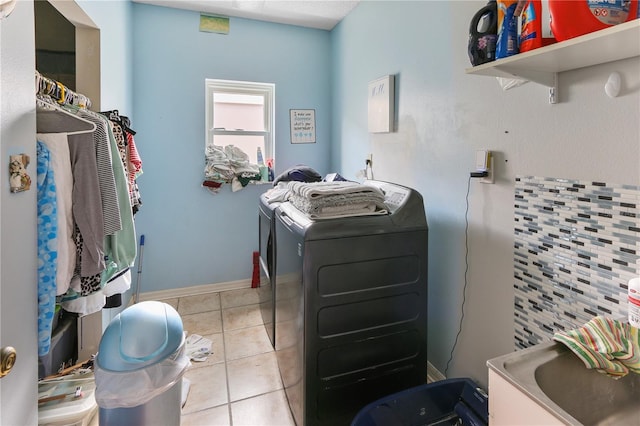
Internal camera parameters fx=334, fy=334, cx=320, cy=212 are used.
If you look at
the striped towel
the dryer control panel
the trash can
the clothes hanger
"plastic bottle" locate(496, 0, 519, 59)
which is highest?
"plastic bottle" locate(496, 0, 519, 59)

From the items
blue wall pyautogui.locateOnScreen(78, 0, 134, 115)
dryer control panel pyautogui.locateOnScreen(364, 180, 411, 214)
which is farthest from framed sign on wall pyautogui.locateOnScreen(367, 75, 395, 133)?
blue wall pyautogui.locateOnScreen(78, 0, 134, 115)

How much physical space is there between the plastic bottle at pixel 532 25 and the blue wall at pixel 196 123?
8.34ft

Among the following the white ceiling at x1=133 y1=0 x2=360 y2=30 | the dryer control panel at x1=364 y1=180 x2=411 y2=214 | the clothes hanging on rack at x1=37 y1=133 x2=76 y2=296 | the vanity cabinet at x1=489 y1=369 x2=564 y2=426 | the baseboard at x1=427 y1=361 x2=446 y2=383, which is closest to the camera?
the vanity cabinet at x1=489 y1=369 x2=564 y2=426

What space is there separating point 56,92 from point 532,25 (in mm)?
1885

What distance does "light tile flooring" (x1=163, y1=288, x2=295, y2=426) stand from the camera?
1806mm

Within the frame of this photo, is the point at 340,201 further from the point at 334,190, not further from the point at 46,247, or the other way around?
the point at 46,247

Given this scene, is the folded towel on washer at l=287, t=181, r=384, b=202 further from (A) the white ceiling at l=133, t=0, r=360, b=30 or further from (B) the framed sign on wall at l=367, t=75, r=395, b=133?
(A) the white ceiling at l=133, t=0, r=360, b=30

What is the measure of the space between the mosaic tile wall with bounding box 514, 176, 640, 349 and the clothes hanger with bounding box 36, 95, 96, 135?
1776 millimetres

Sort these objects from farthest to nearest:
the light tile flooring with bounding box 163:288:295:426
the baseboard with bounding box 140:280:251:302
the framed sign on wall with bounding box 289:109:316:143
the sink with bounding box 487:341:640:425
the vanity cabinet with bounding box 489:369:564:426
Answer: the framed sign on wall with bounding box 289:109:316:143, the baseboard with bounding box 140:280:251:302, the light tile flooring with bounding box 163:288:295:426, the sink with bounding box 487:341:640:425, the vanity cabinet with bounding box 489:369:564:426

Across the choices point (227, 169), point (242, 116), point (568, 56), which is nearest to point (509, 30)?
point (568, 56)

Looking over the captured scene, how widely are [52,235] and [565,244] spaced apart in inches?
72.1

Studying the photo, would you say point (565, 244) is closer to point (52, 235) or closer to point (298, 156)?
point (52, 235)

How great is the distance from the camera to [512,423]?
0.78m

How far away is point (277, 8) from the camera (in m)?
2.94
